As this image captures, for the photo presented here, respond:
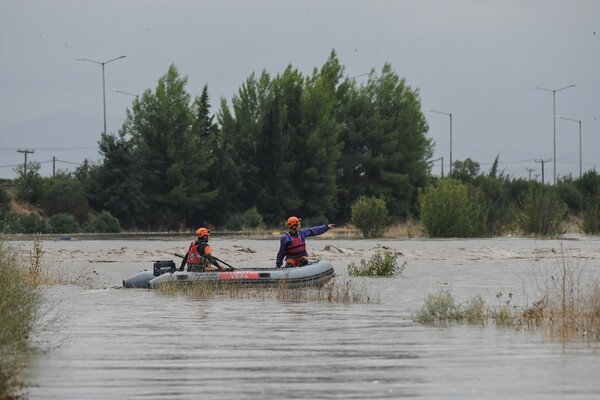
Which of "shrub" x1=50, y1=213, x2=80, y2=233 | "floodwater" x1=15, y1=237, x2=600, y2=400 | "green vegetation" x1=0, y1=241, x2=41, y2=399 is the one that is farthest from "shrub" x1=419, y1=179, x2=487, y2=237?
"green vegetation" x1=0, y1=241, x2=41, y2=399

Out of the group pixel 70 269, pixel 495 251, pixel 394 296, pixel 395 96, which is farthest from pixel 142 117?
pixel 394 296

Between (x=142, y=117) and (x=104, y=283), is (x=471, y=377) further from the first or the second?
(x=142, y=117)

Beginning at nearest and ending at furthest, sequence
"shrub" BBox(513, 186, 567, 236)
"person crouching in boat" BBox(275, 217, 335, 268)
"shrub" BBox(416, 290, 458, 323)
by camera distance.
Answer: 1. "shrub" BBox(416, 290, 458, 323)
2. "person crouching in boat" BBox(275, 217, 335, 268)
3. "shrub" BBox(513, 186, 567, 236)

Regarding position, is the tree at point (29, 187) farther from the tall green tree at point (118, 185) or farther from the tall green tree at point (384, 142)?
the tall green tree at point (384, 142)

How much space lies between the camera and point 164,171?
3162 inches

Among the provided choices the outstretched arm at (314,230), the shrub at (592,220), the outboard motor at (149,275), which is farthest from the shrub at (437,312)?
the shrub at (592,220)

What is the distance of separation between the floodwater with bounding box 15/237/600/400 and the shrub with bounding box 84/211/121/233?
40320mm

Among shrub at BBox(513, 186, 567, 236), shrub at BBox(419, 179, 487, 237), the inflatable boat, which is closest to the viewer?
the inflatable boat

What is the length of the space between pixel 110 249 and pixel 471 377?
3853 centimetres

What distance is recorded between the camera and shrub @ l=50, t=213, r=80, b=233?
71812 mm

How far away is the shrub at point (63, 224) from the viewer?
71812mm

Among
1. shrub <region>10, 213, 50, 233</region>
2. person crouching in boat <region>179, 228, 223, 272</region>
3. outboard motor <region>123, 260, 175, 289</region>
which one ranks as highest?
shrub <region>10, 213, 50, 233</region>

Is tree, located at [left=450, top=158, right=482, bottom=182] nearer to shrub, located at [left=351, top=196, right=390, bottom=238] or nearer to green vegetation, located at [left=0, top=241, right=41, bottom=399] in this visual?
shrub, located at [left=351, top=196, right=390, bottom=238]

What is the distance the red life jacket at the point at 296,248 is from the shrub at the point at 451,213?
114 feet
